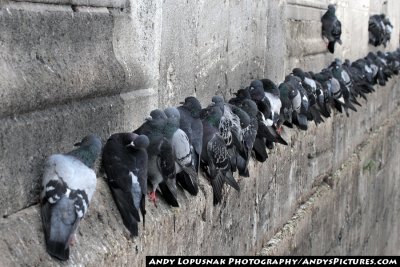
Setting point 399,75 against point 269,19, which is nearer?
point 269,19

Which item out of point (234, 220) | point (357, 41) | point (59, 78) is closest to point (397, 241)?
point (357, 41)

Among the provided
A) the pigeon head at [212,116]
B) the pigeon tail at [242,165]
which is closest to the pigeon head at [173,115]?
the pigeon head at [212,116]

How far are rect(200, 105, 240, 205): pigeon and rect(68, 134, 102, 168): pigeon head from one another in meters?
1.40

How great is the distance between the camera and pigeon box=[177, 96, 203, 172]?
4.66 metres

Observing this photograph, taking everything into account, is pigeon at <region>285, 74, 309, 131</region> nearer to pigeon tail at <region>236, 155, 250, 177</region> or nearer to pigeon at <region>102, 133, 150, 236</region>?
pigeon tail at <region>236, 155, 250, 177</region>

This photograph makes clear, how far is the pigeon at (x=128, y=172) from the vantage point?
3.67 m

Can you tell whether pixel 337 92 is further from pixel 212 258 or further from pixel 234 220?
pixel 212 258

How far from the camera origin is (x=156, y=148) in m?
4.07

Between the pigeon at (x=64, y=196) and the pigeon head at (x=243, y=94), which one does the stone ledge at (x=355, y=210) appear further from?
the pigeon at (x=64, y=196)

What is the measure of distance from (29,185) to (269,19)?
15.1ft

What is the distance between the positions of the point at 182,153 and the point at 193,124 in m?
0.53

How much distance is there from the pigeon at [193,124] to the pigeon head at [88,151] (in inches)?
44.0

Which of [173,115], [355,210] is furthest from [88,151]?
[355,210]

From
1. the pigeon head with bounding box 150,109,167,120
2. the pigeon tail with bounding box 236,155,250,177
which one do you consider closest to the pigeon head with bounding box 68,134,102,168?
the pigeon head with bounding box 150,109,167,120
